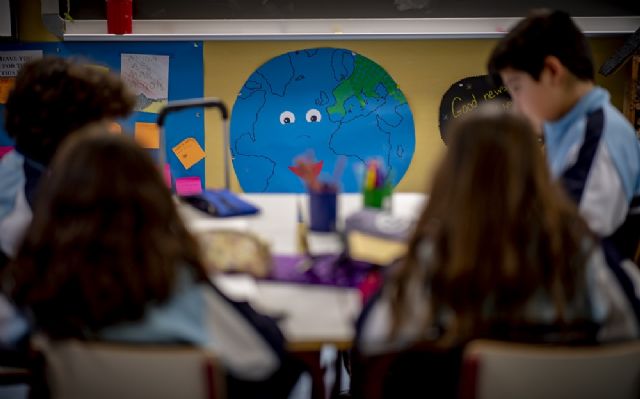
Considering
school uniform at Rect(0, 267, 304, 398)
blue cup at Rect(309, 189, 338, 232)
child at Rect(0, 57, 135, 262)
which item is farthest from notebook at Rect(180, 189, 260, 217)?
school uniform at Rect(0, 267, 304, 398)

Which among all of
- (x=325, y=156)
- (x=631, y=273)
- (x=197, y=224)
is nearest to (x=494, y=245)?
(x=631, y=273)

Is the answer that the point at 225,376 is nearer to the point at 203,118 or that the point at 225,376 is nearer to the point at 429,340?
the point at 429,340

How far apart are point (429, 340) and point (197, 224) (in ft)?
2.62

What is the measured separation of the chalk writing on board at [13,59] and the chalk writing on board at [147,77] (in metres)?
0.41

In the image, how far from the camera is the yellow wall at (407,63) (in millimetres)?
2752

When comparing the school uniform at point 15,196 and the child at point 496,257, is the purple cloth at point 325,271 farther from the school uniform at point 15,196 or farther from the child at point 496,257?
the school uniform at point 15,196

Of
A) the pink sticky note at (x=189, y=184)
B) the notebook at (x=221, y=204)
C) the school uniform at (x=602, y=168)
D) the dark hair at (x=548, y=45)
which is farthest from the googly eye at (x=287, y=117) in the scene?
the school uniform at (x=602, y=168)

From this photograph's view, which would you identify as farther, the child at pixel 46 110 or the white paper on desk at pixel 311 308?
the child at pixel 46 110

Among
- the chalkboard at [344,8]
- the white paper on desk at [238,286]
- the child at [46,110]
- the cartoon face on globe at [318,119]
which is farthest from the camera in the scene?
the cartoon face on globe at [318,119]

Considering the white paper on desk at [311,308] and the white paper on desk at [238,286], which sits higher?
the white paper on desk at [238,286]

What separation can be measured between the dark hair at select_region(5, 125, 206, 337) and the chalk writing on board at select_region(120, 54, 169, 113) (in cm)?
185

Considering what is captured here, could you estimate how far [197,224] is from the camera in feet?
5.22

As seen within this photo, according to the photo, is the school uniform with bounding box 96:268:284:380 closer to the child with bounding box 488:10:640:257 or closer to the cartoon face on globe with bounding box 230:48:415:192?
the child with bounding box 488:10:640:257

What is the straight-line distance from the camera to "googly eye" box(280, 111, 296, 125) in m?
2.81
